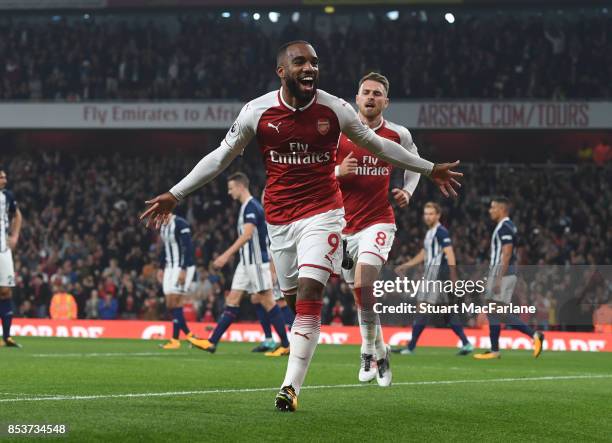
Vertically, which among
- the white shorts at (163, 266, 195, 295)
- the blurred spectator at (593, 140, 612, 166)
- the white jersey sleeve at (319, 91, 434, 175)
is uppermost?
the blurred spectator at (593, 140, 612, 166)

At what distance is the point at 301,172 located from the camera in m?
7.29

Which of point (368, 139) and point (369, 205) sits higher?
point (368, 139)

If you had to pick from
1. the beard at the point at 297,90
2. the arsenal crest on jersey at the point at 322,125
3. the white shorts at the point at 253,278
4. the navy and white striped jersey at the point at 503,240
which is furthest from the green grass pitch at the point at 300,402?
the navy and white striped jersey at the point at 503,240

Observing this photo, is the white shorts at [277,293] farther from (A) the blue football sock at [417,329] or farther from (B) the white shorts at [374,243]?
(B) the white shorts at [374,243]

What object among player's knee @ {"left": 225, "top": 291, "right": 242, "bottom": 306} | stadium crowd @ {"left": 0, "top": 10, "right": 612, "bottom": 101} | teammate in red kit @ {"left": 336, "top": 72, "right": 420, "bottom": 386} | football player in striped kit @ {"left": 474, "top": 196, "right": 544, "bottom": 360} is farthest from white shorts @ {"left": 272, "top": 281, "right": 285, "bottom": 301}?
stadium crowd @ {"left": 0, "top": 10, "right": 612, "bottom": 101}

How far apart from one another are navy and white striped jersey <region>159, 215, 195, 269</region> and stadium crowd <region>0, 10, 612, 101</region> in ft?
55.1

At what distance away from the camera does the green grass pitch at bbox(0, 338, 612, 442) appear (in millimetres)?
5773

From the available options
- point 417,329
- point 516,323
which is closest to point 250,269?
point 417,329

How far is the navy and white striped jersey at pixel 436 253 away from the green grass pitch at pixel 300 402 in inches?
167

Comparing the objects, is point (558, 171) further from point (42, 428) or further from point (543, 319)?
point (42, 428)

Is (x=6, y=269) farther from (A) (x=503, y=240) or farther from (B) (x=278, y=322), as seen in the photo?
(A) (x=503, y=240)

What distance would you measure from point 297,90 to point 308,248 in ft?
3.39

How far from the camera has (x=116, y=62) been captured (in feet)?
115

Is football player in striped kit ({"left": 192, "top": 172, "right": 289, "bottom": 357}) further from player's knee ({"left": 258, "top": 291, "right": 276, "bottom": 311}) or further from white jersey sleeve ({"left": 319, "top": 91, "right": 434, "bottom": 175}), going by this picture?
white jersey sleeve ({"left": 319, "top": 91, "right": 434, "bottom": 175})
